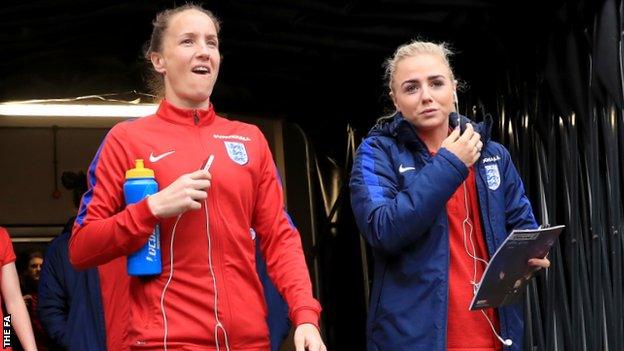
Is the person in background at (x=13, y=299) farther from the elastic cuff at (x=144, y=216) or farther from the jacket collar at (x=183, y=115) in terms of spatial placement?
the elastic cuff at (x=144, y=216)

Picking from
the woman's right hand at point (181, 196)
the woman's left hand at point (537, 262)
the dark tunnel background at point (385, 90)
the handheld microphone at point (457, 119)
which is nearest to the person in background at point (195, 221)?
the woman's right hand at point (181, 196)

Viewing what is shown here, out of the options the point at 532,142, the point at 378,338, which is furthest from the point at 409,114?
the point at 532,142

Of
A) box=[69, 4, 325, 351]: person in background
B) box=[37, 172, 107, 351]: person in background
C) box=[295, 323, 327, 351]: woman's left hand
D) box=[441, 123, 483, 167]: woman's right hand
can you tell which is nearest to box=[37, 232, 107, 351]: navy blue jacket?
box=[37, 172, 107, 351]: person in background

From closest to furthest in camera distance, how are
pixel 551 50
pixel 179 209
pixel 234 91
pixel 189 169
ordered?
pixel 179 209, pixel 189 169, pixel 551 50, pixel 234 91

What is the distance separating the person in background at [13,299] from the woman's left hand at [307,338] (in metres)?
1.74

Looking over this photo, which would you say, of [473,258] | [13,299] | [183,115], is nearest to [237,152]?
[183,115]

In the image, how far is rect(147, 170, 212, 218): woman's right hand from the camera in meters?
2.46

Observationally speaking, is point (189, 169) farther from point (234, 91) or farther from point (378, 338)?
point (234, 91)

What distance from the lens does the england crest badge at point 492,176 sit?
319 cm

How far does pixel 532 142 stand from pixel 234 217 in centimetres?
305

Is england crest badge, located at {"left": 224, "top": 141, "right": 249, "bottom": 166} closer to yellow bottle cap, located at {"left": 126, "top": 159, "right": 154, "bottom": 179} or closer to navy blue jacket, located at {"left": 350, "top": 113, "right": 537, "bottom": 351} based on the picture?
yellow bottle cap, located at {"left": 126, "top": 159, "right": 154, "bottom": 179}

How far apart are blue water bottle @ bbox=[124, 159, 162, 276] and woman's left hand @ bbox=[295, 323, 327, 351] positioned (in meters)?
0.37

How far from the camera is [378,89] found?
6.49m

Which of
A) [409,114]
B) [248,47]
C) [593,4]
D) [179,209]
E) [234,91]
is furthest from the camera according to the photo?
[234,91]
